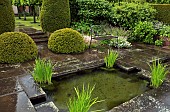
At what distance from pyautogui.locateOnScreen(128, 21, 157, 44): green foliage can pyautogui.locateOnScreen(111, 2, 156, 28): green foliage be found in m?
0.41

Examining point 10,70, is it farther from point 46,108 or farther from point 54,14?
point 54,14

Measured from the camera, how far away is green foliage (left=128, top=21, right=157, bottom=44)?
7.81 m

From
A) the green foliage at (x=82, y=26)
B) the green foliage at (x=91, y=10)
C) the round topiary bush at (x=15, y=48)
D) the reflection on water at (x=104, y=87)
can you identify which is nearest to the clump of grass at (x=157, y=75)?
the reflection on water at (x=104, y=87)

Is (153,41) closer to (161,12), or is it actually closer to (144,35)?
(144,35)

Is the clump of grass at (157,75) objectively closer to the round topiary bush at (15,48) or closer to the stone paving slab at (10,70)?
the stone paving slab at (10,70)

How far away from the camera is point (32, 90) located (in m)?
3.32

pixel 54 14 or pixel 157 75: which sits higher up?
pixel 54 14

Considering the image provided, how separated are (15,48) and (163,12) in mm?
7300

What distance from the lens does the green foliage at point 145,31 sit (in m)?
7.81

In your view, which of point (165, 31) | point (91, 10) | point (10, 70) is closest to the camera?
point (10, 70)

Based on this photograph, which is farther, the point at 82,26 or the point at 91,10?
the point at 91,10

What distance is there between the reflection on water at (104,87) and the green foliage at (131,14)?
4.39 m

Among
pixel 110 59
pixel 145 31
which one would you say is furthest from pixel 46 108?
pixel 145 31

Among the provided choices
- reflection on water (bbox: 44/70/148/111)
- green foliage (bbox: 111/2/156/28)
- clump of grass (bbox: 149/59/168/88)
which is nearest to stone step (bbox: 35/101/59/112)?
reflection on water (bbox: 44/70/148/111)
